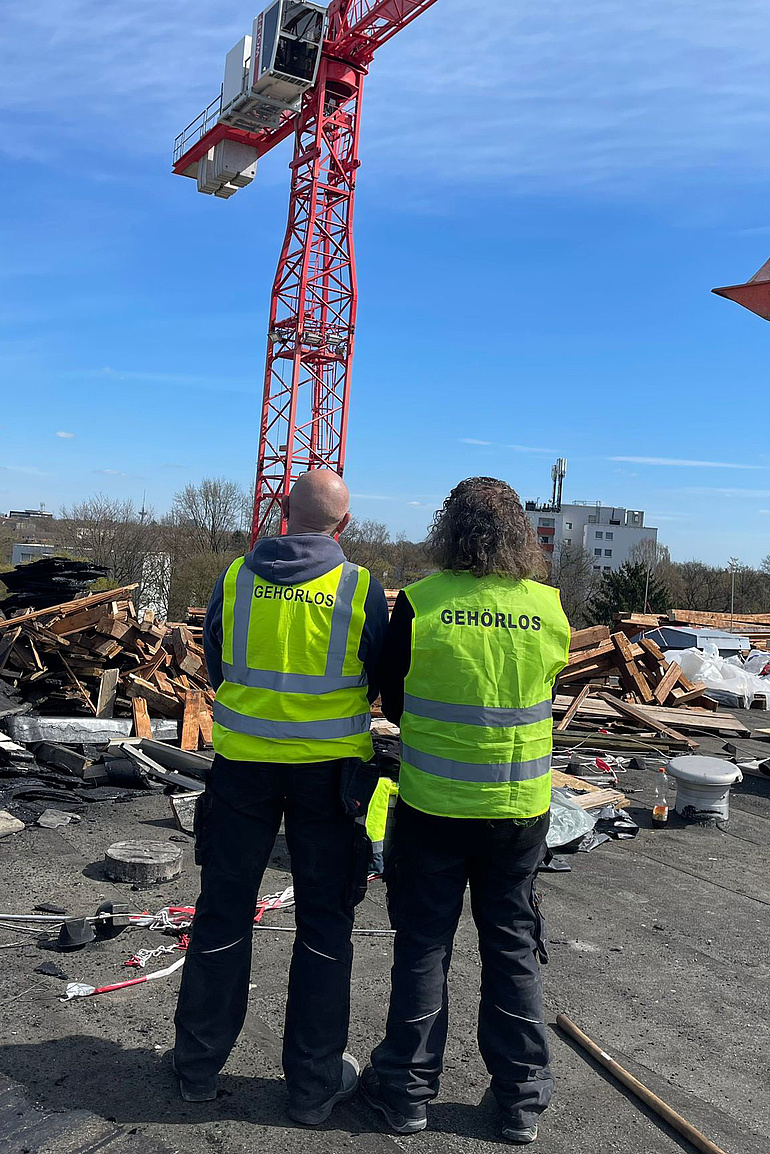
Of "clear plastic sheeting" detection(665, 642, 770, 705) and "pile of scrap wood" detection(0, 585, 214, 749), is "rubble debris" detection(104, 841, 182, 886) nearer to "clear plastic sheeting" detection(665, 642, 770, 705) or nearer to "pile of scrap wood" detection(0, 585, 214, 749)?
A: "pile of scrap wood" detection(0, 585, 214, 749)

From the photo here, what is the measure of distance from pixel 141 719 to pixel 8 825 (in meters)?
3.14

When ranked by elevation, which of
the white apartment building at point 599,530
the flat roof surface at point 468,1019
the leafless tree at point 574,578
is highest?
the white apartment building at point 599,530

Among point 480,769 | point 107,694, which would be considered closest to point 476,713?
Result: point 480,769

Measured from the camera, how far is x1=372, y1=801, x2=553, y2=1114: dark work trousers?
9.75 ft

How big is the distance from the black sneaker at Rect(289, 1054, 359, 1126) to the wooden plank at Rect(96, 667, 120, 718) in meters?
6.99

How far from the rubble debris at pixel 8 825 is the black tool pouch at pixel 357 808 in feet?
13.3

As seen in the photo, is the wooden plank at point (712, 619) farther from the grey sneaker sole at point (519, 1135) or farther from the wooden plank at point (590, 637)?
the grey sneaker sole at point (519, 1135)

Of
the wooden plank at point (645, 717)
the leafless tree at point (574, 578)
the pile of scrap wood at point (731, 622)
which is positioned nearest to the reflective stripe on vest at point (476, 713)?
the wooden plank at point (645, 717)

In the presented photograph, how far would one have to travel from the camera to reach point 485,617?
9.84 feet

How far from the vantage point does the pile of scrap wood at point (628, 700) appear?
1090cm

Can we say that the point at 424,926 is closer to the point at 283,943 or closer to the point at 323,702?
the point at 323,702

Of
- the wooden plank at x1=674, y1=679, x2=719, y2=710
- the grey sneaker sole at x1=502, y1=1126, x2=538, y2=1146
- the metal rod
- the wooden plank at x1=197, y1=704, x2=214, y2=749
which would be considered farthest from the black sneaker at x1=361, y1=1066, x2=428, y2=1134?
the wooden plank at x1=674, y1=679, x2=719, y2=710

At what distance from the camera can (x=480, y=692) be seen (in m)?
2.97

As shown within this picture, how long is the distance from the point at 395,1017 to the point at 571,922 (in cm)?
236
